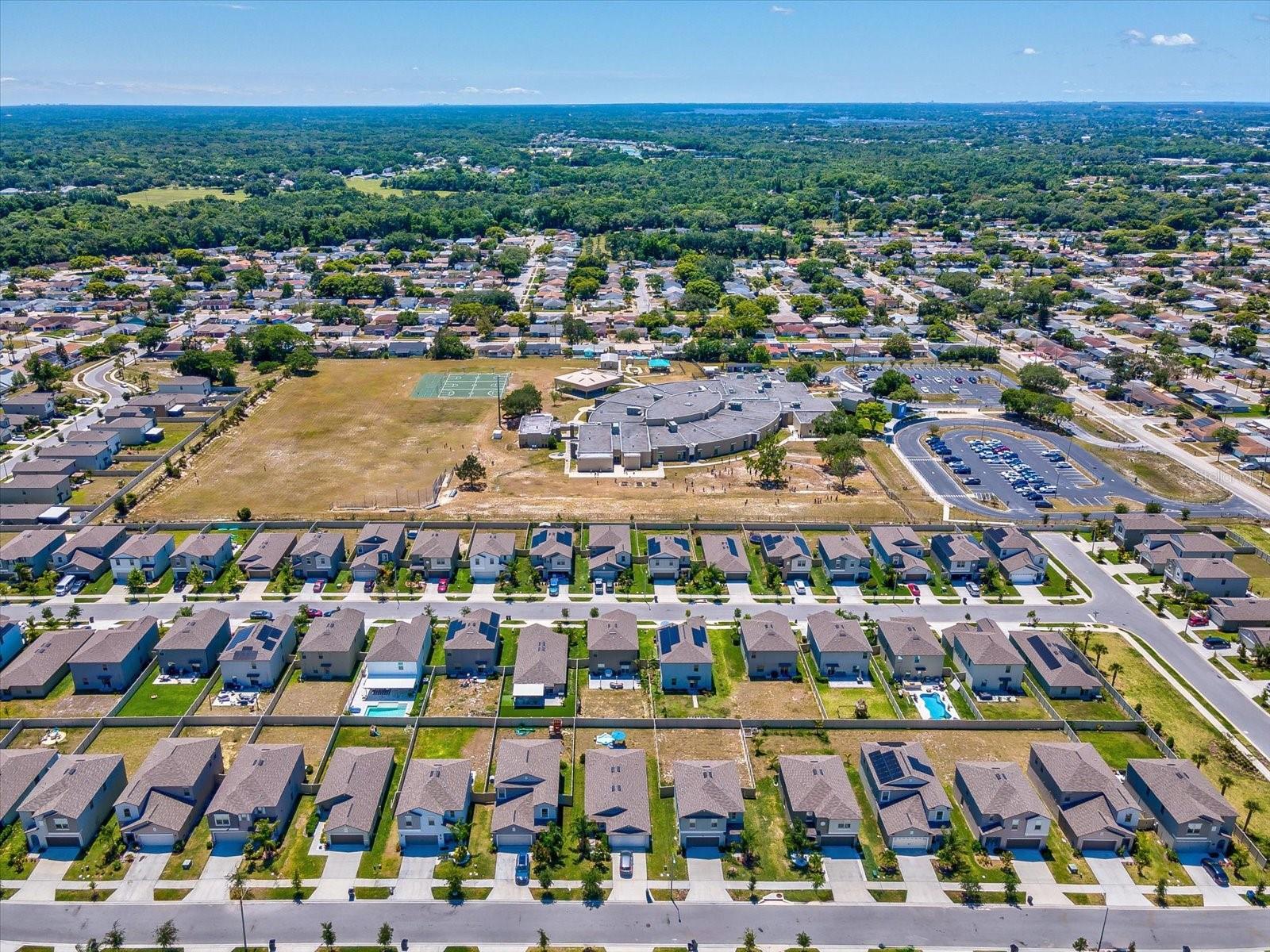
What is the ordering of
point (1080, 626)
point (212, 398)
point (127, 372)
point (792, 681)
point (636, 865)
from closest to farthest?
point (636, 865) → point (792, 681) → point (1080, 626) → point (212, 398) → point (127, 372)

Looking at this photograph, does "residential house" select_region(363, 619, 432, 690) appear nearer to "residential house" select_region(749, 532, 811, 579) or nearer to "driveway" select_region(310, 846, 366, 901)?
"driveway" select_region(310, 846, 366, 901)

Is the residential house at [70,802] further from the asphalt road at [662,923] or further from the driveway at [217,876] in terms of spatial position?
the driveway at [217,876]

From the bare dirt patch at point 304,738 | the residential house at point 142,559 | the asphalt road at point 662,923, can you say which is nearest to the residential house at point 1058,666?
the asphalt road at point 662,923

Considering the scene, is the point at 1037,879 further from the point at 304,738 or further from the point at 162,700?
the point at 162,700

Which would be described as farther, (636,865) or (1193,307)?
(1193,307)

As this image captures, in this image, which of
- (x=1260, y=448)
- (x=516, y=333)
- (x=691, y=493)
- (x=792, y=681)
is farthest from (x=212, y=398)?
(x=1260, y=448)

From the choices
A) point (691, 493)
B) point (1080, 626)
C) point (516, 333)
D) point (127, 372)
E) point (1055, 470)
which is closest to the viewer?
point (1080, 626)

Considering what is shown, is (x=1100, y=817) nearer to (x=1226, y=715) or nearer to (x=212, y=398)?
(x=1226, y=715)
